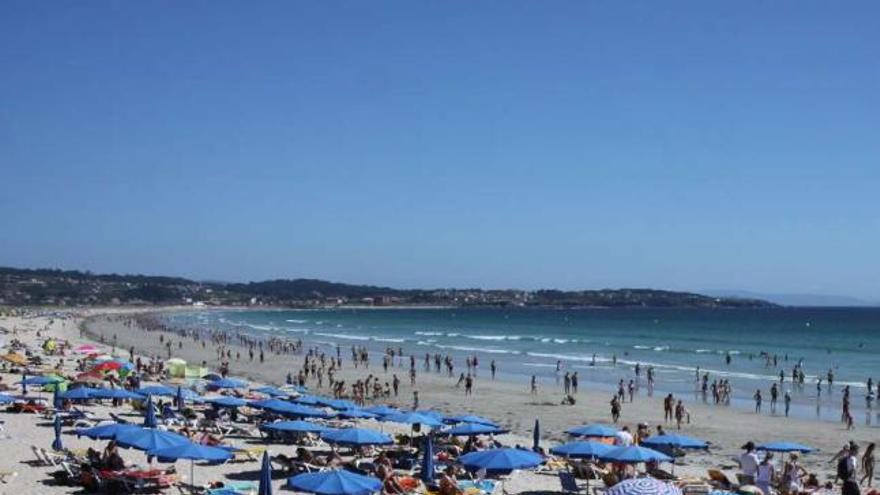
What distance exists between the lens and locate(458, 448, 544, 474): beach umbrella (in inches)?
621

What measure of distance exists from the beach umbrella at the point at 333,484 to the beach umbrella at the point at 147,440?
2743 millimetres

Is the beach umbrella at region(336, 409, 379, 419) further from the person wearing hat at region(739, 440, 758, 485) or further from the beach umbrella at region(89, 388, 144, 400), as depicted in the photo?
the person wearing hat at region(739, 440, 758, 485)

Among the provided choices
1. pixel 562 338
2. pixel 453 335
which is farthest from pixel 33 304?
pixel 562 338

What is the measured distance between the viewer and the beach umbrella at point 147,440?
15.2m

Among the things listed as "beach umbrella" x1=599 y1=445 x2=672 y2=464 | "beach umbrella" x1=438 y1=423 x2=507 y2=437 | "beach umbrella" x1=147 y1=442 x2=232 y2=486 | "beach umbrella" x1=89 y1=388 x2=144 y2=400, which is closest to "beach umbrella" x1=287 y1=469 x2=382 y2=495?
"beach umbrella" x1=147 y1=442 x2=232 y2=486

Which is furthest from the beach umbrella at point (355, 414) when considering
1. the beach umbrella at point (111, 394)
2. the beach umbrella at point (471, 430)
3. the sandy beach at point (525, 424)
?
the beach umbrella at point (111, 394)

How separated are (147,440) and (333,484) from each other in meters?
3.84

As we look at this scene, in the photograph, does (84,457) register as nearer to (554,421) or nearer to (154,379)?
(554,421)

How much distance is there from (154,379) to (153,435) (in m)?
22.2

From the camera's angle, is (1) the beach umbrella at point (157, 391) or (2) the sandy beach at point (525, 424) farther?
(1) the beach umbrella at point (157, 391)

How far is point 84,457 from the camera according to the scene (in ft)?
57.4

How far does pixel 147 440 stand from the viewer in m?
15.3

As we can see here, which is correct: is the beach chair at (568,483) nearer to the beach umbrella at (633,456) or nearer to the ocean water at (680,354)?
the beach umbrella at (633,456)

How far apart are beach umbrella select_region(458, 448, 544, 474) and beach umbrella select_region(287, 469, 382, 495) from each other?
8.79ft
